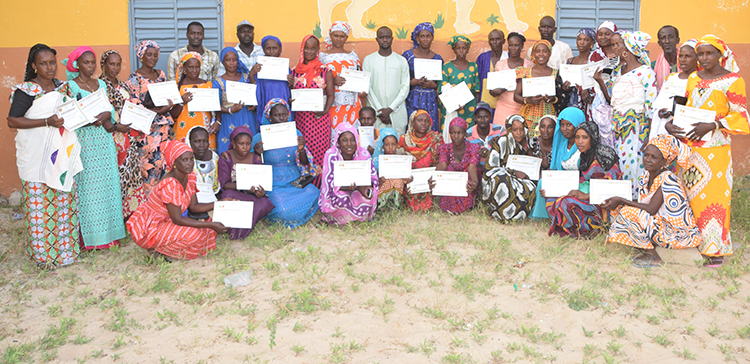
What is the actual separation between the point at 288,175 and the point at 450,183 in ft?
5.86

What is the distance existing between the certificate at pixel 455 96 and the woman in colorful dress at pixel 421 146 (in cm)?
34

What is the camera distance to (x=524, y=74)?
20.2 feet

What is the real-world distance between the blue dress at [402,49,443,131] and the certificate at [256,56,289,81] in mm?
1563

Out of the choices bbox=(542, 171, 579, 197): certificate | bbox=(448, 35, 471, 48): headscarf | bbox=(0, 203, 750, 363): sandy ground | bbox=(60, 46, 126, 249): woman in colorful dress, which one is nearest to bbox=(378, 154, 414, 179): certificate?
bbox=(0, 203, 750, 363): sandy ground

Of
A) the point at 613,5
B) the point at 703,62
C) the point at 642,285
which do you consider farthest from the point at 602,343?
the point at 613,5

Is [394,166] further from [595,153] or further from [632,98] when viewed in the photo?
[632,98]

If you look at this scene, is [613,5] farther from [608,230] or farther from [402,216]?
[402,216]

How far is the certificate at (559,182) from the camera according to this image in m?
5.27

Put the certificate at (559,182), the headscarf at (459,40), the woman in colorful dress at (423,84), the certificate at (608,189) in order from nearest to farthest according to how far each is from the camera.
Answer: the certificate at (608,189), the certificate at (559,182), the woman in colorful dress at (423,84), the headscarf at (459,40)

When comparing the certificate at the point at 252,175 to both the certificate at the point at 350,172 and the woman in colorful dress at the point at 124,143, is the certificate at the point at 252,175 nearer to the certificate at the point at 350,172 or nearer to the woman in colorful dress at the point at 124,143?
the certificate at the point at 350,172

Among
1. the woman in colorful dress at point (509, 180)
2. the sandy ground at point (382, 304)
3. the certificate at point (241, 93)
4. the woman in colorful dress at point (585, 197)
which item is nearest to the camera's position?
the sandy ground at point (382, 304)

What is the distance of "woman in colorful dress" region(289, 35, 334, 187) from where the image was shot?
20.2 feet

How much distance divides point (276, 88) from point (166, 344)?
11.5 ft

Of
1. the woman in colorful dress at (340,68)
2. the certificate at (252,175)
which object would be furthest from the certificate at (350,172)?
the woman in colorful dress at (340,68)
